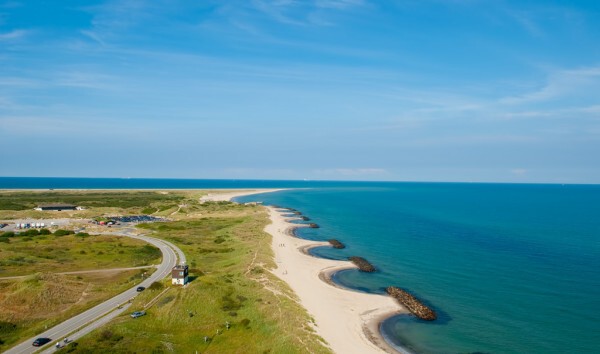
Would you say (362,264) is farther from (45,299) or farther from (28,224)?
(28,224)

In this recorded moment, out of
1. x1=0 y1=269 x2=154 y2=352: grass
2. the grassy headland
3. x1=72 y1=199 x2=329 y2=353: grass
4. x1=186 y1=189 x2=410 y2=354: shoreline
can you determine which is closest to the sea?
x1=186 y1=189 x2=410 y2=354: shoreline

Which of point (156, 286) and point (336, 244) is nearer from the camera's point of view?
point (156, 286)

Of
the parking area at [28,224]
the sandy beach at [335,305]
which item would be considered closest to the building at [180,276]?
the sandy beach at [335,305]

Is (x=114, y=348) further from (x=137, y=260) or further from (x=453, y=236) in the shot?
(x=453, y=236)

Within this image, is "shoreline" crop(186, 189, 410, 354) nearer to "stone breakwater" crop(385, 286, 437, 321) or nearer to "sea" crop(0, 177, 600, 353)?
"stone breakwater" crop(385, 286, 437, 321)

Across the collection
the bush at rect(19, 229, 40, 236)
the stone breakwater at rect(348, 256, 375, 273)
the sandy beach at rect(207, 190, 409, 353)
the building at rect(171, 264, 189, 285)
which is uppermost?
the building at rect(171, 264, 189, 285)

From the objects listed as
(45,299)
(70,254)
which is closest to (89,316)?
(45,299)
